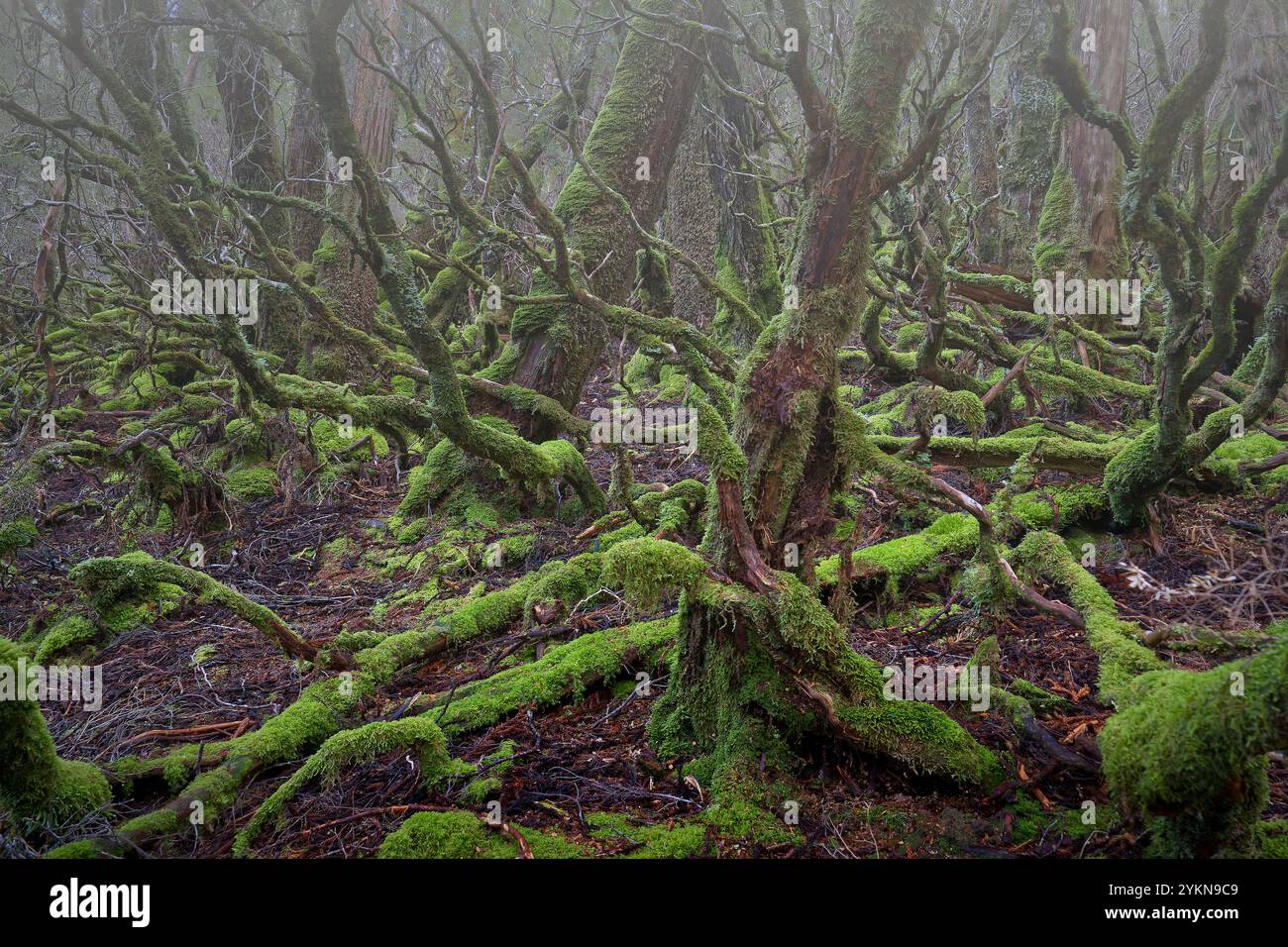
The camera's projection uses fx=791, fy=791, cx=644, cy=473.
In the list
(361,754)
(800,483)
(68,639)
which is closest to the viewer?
(361,754)

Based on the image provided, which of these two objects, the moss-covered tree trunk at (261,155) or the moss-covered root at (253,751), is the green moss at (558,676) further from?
the moss-covered tree trunk at (261,155)

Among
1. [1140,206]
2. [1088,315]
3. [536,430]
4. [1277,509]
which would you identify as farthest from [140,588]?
[1088,315]

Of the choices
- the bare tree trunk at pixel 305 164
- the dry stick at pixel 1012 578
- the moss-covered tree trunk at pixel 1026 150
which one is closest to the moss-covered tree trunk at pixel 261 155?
the bare tree trunk at pixel 305 164

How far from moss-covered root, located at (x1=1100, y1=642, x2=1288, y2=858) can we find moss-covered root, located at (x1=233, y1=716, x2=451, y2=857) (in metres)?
2.12

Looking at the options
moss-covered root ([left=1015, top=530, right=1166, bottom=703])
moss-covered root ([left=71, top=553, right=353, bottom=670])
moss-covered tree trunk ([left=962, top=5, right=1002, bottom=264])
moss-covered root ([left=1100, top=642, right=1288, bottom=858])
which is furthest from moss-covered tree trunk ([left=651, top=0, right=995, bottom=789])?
moss-covered tree trunk ([left=962, top=5, right=1002, bottom=264])

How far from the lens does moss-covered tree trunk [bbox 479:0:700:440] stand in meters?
6.38

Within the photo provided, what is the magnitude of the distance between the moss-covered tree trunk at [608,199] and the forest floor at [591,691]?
1.32 m

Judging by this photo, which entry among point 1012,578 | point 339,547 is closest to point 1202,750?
point 1012,578

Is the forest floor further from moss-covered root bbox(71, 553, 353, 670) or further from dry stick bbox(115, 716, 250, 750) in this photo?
moss-covered root bbox(71, 553, 353, 670)

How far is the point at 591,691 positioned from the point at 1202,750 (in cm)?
235

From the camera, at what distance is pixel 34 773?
2582mm

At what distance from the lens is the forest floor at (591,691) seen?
8.11ft

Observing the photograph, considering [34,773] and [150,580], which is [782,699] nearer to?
[34,773]
